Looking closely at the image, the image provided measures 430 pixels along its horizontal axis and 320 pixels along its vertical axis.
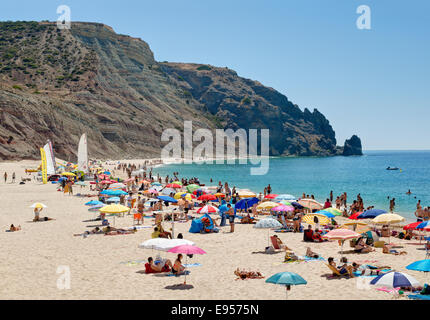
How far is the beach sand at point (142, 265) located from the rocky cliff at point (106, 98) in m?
48.5

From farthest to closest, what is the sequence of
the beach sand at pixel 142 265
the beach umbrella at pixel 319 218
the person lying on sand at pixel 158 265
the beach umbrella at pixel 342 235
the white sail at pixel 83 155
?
the white sail at pixel 83 155
the beach umbrella at pixel 319 218
the beach umbrella at pixel 342 235
the person lying on sand at pixel 158 265
the beach sand at pixel 142 265

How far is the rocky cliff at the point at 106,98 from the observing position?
70938mm

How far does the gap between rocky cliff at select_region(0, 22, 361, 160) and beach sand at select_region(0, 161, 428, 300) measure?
4848cm

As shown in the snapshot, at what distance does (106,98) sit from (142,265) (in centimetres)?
9287

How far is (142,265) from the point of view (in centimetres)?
1273

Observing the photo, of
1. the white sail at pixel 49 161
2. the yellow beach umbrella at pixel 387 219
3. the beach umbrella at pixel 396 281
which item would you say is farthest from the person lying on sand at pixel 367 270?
the white sail at pixel 49 161

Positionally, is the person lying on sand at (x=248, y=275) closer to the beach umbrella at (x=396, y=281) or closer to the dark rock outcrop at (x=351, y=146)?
the beach umbrella at (x=396, y=281)

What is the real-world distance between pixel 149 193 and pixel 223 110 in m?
130

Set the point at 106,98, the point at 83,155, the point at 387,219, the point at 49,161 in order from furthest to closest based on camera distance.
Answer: the point at 106,98 < the point at 83,155 < the point at 49,161 < the point at 387,219

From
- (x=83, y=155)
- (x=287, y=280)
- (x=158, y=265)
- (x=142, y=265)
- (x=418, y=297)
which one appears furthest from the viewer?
(x=83, y=155)

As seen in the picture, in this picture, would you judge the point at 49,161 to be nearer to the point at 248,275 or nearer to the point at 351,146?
the point at 248,275

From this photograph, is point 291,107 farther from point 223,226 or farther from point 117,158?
point 223,226

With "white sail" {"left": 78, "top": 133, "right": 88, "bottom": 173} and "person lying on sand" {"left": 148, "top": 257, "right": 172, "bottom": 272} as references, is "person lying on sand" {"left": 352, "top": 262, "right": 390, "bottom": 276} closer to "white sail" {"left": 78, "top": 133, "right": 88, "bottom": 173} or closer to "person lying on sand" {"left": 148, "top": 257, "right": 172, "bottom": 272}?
"person lying on sand" {"left": 148, "top": 257, "right": 172, "bottom": 272}

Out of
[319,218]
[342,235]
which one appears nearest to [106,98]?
[319,218]
